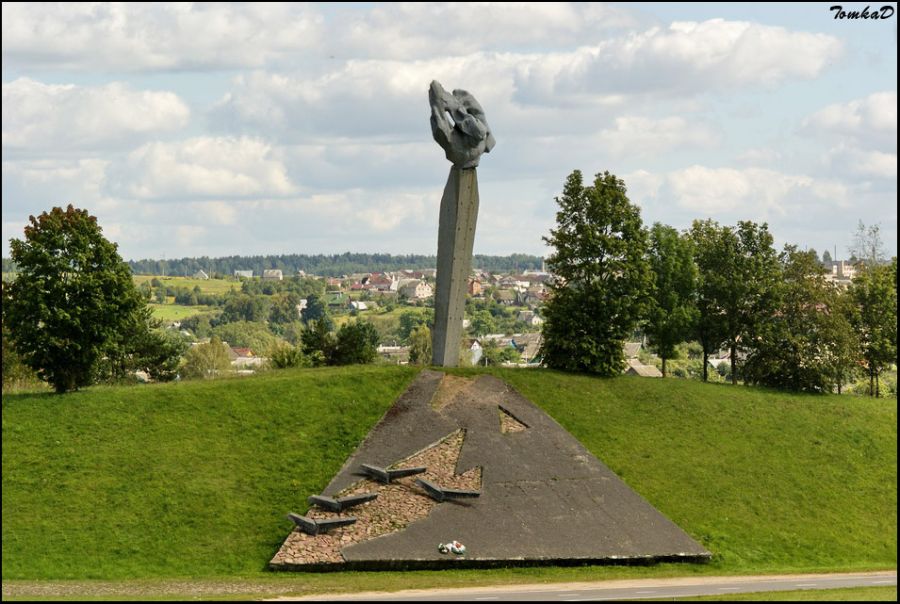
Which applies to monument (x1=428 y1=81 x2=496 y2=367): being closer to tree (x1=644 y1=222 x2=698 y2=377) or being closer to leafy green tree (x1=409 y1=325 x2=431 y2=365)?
tree (x1=644 y1=222 x2=698 y2=377)

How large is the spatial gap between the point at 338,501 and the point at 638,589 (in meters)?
11.5

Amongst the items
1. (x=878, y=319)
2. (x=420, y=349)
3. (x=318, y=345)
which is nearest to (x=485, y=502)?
(x=318, y=345)

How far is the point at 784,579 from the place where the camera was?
45.1 metres

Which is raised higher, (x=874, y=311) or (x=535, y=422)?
(x=874, y=311)

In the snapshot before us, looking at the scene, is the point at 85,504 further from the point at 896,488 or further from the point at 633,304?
the point at 896,488

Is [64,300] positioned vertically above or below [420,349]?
above

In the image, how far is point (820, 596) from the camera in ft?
134

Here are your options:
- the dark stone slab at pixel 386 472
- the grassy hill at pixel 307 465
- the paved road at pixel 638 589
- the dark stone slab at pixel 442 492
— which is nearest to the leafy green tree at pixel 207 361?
the grassy hill at pixel 307 465

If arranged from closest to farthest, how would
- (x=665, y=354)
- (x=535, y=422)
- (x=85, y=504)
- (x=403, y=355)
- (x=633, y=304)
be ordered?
(x=85, y=504) → (x=535, y=422) → (x=633, y=304) → (x=665, y=354) → (x=403, y=355)

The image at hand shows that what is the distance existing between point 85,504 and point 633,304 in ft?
95.0

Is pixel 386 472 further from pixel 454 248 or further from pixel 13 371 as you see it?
pixel 13 371

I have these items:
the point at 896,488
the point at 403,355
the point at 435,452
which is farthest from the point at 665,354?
the point at 403,355

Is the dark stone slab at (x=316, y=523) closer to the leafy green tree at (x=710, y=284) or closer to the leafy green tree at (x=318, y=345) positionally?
the leafy green tree at (x=318, y=345)

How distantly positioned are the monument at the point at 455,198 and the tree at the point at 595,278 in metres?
6.86
